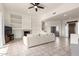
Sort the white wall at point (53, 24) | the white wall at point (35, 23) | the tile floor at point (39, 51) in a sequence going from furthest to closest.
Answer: the white wall at point (53, 24) < the white wall at point (35, 23) < the tile floor at point (39, 51)

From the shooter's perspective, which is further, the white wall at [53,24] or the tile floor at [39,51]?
the white wall at [53,24]

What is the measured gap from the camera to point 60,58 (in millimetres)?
1084

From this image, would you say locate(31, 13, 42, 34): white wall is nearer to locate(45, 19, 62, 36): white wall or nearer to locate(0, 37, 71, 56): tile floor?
locate(45, 19, 62, 36): white wall

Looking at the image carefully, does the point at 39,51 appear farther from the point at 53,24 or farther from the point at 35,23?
the point at 53,24

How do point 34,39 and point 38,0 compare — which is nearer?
point 38,0

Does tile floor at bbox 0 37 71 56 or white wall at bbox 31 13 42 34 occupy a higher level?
white wall at bbox 31 13 42 34

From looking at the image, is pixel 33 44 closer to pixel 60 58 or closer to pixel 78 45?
pixel 78 45

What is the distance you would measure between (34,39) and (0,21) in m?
2.66

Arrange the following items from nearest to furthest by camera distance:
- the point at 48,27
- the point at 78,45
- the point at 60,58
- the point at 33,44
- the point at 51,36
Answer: the point at 60,58 < the point at 78,45 < the point at 33,44 < the point at 51,36 < the point at 48,27

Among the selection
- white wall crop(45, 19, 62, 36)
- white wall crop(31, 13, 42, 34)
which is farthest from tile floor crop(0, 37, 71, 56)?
white wall crop(45, 19, 62, 36)

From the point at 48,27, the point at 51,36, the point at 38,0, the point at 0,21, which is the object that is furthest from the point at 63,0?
the point at 48,27

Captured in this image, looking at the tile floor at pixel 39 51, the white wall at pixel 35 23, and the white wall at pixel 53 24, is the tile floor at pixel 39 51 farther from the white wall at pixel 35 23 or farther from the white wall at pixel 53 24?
the white wall at pixel 53 24

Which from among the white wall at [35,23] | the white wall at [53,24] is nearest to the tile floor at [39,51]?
the white wall at [35,23]

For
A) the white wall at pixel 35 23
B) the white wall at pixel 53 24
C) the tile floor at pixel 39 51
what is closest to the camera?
the tile floor at pixel 39 51
